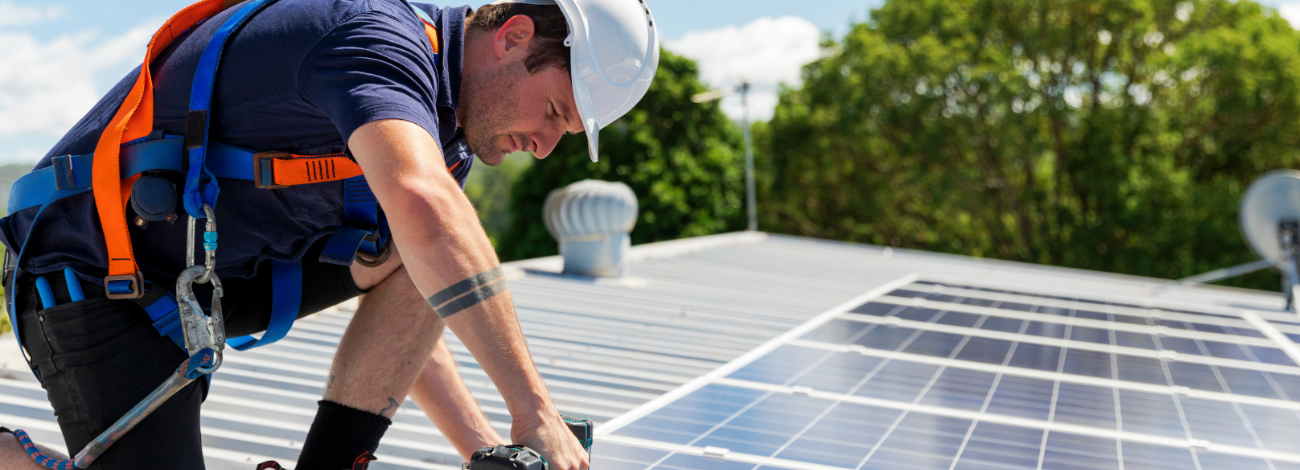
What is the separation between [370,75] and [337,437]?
43.9 inches

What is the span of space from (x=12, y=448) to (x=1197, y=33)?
1164 inches

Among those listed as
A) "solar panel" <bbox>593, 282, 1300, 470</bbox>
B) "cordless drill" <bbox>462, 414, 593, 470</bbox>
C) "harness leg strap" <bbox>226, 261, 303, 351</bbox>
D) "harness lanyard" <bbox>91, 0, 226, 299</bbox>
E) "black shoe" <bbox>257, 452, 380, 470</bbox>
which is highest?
"harness lanyard" <bbox>91, 0, 226, 299</bbox>

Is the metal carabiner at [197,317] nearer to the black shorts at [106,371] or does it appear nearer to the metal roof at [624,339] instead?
the black shorts at [106,371]

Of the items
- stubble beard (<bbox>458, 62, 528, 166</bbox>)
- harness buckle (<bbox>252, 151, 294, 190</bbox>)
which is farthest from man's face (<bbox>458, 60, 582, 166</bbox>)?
harness buckle (<bbox>252, 151, 294, 190</bbox>)

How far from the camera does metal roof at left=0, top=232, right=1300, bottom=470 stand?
3.25m

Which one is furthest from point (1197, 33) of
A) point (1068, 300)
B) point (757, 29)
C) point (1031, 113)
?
point (757, 29)

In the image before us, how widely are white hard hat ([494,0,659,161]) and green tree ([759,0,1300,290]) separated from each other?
25.4 m

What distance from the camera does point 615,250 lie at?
8211 mm

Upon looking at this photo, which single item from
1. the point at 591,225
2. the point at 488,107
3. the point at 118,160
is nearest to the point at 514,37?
the point at 488,107

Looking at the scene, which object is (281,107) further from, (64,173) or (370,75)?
(64,173)

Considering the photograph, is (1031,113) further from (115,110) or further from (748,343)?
(115,110)

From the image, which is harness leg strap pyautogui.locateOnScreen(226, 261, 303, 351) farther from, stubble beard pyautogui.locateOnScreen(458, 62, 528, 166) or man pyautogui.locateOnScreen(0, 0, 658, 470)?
stubble beard pyautogui.locateOnScreen(458, 62, 528, 166)

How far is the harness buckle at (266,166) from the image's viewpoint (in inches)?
77.8

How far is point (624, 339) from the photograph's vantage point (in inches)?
213
